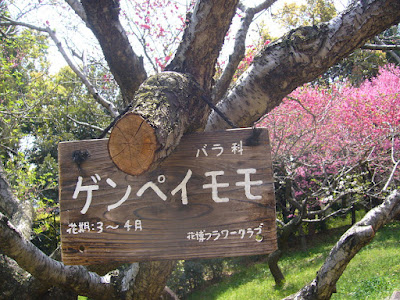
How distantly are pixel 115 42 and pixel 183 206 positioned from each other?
48.9 inches

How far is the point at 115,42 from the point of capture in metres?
2.20

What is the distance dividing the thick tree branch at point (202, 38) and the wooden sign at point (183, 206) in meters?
0.51

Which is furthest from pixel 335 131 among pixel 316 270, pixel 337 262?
pixel 337 262

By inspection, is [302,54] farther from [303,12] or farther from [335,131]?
[303,12]

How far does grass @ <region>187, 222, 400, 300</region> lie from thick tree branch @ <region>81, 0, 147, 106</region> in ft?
15.8

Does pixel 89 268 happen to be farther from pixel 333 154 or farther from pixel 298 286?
pixel 333 154

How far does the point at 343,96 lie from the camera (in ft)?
26.6

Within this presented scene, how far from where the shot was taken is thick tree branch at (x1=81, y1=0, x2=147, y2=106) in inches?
82.4

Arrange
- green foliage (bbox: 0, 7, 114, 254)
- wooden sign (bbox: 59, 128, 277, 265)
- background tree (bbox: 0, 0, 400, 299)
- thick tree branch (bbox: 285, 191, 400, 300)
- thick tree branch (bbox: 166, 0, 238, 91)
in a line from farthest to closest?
green foliage (bbox: 0, 7, 114, 254) → thick tree branch (bbox: 285, 191, 400, 300) → thick tree branch (bbox: 166, 0, 238, 91) → background tree (bbox: 0, 0, 400, 299) → wooden sign (bbox: 59, 128, 277, 265)

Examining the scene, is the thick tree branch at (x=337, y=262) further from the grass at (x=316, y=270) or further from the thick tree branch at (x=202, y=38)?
the grass at (x=316, y=270)

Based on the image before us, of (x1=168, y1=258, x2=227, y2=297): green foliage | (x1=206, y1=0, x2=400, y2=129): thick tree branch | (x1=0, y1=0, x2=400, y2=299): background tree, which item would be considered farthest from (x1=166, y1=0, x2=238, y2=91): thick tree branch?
(x1=168, y1=258, x2=227, y2=297): green foliage

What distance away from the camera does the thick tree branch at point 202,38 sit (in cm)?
→ 184

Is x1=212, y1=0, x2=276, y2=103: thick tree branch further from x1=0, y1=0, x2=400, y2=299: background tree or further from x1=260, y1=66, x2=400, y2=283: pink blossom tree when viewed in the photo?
x1=260, y1=66, x2=400, y2=283: pink blossom tree

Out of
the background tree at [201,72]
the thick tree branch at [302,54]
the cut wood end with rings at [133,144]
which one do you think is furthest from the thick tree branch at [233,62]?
the cut wood end with rings at [133,144]
